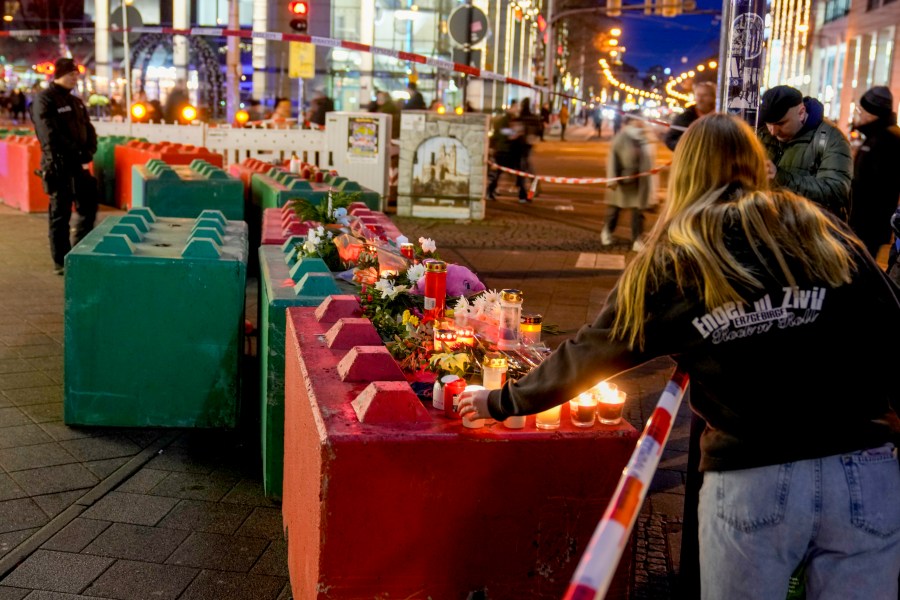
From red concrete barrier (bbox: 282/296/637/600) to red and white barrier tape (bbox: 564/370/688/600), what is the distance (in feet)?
1.49

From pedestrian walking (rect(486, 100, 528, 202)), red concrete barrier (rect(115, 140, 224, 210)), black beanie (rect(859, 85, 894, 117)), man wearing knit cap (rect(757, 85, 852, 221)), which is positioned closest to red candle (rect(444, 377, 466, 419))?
man wearing knit cap (rect(757, 85, 852, 221))

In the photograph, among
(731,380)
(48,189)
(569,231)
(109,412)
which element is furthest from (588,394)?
(569,231)

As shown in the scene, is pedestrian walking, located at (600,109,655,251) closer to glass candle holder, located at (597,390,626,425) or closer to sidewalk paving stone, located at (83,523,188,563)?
sidewalk paving stone, located at (83,523,188,563)

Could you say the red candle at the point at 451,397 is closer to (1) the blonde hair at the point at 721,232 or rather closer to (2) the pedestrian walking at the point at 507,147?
(1) the blonde hair at the point at 721,232

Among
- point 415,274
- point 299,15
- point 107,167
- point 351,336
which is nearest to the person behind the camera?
point 351,336

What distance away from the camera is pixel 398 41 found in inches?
1923

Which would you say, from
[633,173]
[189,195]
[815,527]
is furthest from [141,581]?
[633,173]

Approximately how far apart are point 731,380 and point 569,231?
Result: 12869 mm

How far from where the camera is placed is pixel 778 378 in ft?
7.85

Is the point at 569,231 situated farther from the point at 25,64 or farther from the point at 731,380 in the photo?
the point at 25,64

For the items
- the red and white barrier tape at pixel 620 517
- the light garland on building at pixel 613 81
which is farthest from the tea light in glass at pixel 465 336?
the light garland on building at pixel 613 81

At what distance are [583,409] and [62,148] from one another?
7.95 metres

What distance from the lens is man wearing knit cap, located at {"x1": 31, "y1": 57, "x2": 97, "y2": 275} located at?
984 centimetres

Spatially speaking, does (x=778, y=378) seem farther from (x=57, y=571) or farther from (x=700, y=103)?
(x=700, y=103)
